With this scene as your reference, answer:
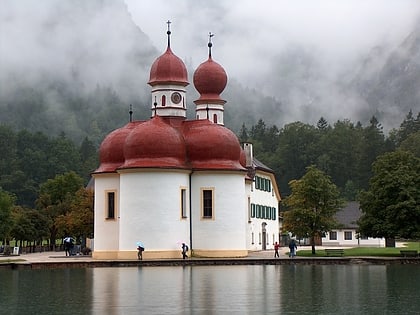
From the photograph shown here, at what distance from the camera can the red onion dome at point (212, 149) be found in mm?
57844

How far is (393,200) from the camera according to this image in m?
54.0

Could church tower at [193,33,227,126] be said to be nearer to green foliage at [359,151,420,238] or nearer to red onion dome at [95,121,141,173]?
red onion dome at [95,121,141,173]

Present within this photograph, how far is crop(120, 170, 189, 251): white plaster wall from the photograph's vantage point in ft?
181

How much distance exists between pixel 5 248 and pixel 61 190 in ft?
63.2

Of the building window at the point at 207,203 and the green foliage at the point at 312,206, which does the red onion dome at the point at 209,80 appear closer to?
the green foliage at the point at 312,206

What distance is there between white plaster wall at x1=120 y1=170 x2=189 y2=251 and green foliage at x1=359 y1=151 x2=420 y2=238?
11.9 m

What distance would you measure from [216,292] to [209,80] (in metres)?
41.2

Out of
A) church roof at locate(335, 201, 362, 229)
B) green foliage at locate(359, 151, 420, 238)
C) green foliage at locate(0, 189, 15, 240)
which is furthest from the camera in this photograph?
church roof at locate(335, 201, 362, 229)

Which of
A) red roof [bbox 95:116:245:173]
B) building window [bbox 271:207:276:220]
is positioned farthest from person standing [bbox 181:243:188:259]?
building window [bbox 271:207:276:220]

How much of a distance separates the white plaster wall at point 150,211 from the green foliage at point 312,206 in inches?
349

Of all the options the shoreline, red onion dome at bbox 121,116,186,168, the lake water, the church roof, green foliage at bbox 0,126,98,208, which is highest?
green foliage at bbox 0,126,98,208

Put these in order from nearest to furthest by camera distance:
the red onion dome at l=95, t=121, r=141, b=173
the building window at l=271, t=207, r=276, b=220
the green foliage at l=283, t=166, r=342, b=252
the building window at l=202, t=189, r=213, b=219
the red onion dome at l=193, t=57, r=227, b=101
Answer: the building window at l=202, t=189, r=213, b=219
the red onion dome at l=95, t=121, r=141, b=173
the green foliage at l=283, t=166, r=342, b=252
the red onion dome at l=193, t=57, r=227, b=101
the building window at l=271, t=207, r=276, b=220

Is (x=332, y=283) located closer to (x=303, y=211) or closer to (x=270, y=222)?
(x=303, y=211)

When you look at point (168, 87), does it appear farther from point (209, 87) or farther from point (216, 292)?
point (216, 292)
